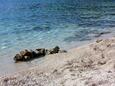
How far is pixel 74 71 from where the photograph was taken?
9.87 m

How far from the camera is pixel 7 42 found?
16453 mm

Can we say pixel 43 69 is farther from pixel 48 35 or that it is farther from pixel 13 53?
pixel 48 35

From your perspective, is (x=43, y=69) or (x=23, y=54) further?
(x=23, y=54)

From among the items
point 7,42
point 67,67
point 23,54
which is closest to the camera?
point 67,67

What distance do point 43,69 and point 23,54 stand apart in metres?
2.38

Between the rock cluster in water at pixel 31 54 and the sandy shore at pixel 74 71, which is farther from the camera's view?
the rock cluster in water at pixel 31 54

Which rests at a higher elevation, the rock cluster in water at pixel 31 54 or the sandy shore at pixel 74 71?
the sandy shore at pixel 74 71

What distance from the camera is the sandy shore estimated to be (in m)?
8.74

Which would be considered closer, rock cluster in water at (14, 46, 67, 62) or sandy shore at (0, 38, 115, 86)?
sandy shore at (0, 38, 115, 86)

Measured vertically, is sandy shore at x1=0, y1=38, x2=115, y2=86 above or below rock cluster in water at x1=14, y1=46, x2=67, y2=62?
A: above

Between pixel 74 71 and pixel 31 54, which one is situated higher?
pixel 74 71

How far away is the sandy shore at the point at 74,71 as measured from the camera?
8742 millimetres

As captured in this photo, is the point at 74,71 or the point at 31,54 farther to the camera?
the point at 31,54

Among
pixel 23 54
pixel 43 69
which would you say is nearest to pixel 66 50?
pixel 23 54
